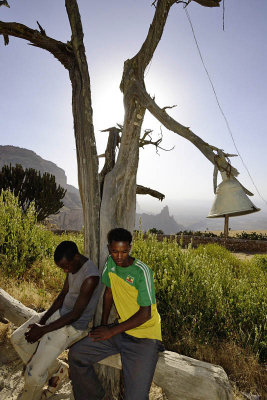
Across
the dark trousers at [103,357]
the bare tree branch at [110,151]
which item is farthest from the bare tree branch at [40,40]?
the dark trousers at [103,357]

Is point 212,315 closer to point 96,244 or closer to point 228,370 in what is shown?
point 228,370

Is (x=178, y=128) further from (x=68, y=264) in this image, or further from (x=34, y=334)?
(x=34, y=334)

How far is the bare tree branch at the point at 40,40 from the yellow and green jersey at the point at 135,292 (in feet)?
8.00

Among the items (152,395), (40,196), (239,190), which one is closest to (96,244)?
(239,190)

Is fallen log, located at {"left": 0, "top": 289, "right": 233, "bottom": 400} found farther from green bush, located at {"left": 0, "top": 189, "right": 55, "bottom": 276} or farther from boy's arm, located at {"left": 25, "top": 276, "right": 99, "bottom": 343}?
green bush, located at {"left": 0, "top": 189, "right": 55, "bottom": 276}

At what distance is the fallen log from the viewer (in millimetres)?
1839

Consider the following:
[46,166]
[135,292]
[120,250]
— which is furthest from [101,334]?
[46,166]

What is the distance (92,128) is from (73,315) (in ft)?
6.41

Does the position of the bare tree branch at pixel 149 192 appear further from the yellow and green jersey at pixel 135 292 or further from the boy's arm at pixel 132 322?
the boy's arm at pixel 132 322

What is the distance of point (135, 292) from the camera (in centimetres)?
207

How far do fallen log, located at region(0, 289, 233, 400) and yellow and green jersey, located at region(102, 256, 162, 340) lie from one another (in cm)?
24

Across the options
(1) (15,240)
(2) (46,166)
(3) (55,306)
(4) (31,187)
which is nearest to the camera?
(3) (55,306)

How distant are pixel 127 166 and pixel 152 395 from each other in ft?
8.43

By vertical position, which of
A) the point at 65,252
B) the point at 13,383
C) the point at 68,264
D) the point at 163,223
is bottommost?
the point at 163,223
